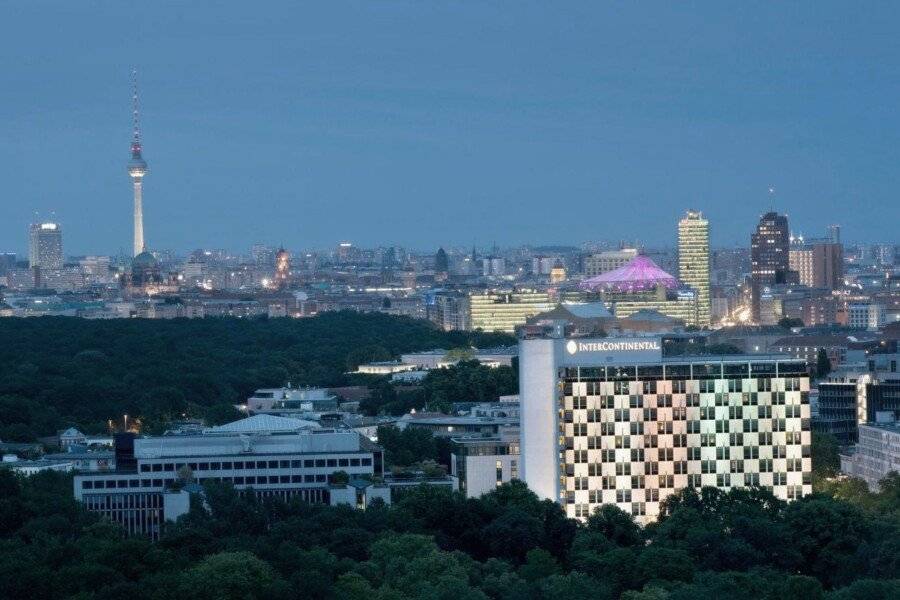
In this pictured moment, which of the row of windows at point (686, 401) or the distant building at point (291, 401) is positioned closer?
the row of windows at point (686, 401)

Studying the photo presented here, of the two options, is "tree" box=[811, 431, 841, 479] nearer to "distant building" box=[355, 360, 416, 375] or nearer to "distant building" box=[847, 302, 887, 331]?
"distant building" box=[355, 360, 416, 375]

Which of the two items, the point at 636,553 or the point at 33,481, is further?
the point at 33,481

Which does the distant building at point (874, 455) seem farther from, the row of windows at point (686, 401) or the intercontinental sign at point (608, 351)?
the intercontinental sign at point (608, 351)

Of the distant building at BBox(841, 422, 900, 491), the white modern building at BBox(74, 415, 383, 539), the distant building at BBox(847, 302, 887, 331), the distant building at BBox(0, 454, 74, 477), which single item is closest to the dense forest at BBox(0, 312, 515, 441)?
the distant building at BBox(0, 454, 74, 477)

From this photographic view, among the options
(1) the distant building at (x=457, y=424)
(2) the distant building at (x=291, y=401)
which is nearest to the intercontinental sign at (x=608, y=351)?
(1) the distant building at (x=457, y=424)

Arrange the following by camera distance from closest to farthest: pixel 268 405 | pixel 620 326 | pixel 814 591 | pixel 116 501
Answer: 1. pixel 814 591
2. pixel 116 501
3. pixel 268 405
4. pixel 620 326

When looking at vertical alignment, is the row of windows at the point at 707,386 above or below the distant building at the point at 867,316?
above

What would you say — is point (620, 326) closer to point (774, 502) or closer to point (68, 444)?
point (68, 444)

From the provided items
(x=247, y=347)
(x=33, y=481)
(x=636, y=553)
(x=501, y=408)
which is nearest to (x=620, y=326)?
(x=247, y=347)
